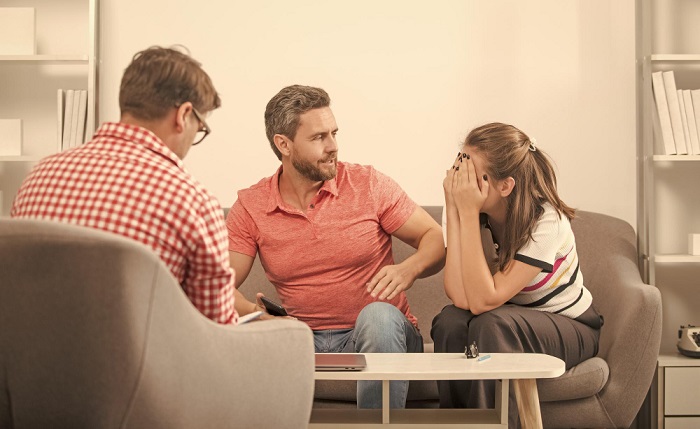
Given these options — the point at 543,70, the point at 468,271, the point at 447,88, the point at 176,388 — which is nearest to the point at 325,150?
the point at 468,271

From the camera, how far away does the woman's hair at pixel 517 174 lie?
9.16ft

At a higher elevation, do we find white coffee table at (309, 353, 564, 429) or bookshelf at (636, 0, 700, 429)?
bookshelf at (636, 0, 700, 429)

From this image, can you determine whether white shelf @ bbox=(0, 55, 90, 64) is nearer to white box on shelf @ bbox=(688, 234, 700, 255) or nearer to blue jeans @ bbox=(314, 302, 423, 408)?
blue jeans @ bbox=(314, 302, 423, 408)

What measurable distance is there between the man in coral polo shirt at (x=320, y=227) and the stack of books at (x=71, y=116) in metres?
0.77

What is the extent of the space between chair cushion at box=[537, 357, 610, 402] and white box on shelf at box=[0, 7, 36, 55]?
2.21 meters

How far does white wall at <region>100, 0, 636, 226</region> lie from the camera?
146 inches

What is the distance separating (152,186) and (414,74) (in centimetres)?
224

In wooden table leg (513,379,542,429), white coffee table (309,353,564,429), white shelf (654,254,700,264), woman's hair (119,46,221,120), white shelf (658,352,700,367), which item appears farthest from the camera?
white shelf (654,254,700,264)

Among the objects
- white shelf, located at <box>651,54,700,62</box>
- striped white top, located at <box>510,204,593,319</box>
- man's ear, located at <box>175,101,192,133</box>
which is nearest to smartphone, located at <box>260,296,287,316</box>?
striped white top, located at <box>510,204,593,319</box>

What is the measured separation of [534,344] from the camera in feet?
8.86

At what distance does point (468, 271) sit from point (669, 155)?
1.17 metres

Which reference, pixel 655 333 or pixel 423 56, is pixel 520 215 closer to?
pixel 655 333

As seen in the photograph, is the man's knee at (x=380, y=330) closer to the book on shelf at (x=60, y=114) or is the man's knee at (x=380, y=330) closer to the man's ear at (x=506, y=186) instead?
the man's ear at (x=506, y=186)

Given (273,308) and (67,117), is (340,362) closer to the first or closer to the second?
(273,308)
